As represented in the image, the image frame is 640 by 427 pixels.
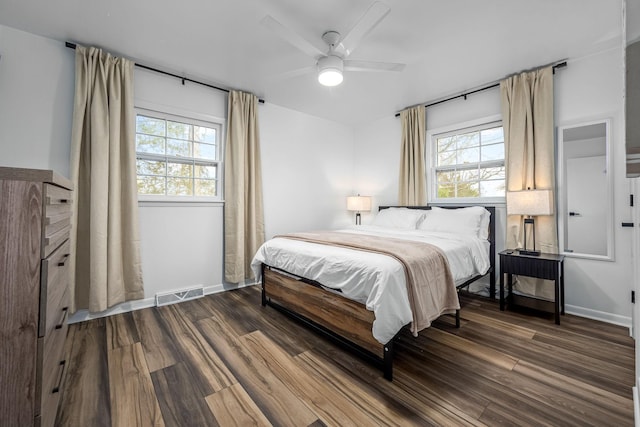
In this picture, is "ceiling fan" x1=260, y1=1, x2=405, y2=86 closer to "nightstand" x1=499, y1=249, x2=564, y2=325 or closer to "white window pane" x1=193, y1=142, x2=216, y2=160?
"white window pane" x1=193, y1=142, x2=216, y2=160

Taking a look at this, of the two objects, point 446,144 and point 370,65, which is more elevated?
point 370,65

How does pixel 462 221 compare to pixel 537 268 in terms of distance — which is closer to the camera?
pixel 537 268

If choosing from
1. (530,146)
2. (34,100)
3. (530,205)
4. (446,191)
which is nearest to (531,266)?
(530,205)

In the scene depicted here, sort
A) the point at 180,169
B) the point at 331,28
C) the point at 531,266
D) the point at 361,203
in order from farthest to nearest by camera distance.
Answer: the point at 361,203
the point at 180,169
the point at 531,266
the point at 331,28

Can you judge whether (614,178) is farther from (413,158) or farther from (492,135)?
(413,158)

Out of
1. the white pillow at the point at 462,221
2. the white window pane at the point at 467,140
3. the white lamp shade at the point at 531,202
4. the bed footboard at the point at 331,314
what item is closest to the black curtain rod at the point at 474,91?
the white window pane at the point at 467,140

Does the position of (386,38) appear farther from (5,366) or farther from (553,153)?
(5,366)

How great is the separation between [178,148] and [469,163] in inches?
145

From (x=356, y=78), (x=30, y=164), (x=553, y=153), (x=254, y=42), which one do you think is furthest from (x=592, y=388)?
(x=30, y=164)

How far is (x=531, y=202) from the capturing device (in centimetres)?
261

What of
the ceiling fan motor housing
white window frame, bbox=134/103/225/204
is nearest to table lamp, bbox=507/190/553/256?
the ceiling fan motor housing

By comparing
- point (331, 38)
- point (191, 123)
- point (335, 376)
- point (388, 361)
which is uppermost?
point (331, 38)

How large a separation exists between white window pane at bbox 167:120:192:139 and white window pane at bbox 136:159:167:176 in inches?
14.0

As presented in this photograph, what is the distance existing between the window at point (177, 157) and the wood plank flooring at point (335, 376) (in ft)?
4.74
